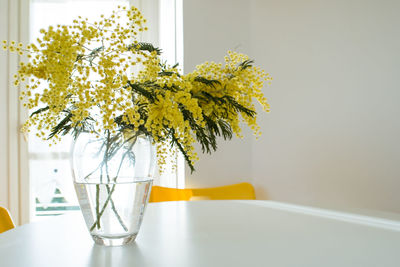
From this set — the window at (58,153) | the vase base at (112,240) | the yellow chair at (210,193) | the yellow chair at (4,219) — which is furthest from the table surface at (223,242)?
the window at (58,153)

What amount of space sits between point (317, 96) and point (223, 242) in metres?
2.33

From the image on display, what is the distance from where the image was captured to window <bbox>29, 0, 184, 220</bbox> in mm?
3627

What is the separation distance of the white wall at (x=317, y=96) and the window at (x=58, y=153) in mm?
409

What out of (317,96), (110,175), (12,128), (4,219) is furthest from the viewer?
(12,128)

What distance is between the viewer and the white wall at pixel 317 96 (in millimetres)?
2701

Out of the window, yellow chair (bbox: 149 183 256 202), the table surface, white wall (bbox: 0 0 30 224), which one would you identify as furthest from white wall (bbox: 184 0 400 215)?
white wall (bbox: 0 0 30 224)

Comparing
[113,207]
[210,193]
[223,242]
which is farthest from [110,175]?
[210,193]

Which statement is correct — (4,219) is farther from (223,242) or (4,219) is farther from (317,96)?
(317,96)

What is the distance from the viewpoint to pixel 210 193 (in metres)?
3.12

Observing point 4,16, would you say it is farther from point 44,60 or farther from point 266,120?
point 44,60

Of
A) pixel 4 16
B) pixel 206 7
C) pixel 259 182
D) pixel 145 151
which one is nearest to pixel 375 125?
pixel 259 182

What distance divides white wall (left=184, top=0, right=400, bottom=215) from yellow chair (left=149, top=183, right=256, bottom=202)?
0.58 ft

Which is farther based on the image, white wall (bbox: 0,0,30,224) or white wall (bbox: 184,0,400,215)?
white wall (bbox: 0,0,30,224)

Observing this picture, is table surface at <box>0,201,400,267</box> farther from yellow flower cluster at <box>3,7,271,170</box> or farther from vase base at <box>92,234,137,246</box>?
yellow flower cluster at <box>3,7,271,170</box>
